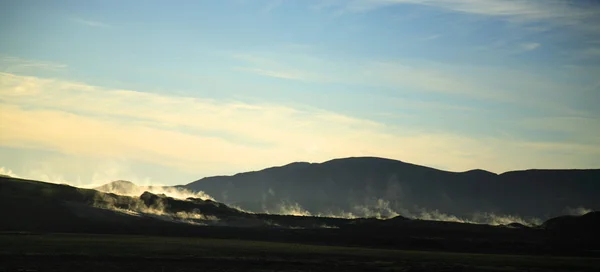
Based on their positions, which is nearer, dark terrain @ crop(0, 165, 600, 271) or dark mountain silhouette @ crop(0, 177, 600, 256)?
dark terrain @ crop(0, 165, 600, 271)

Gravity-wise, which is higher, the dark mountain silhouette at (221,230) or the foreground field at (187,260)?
the dark mountain silhouette at (221,230)

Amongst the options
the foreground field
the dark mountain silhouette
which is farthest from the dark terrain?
the dark mountain silhouette

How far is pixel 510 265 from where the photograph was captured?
9850 centimetres

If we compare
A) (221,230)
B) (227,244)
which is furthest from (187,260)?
(221,230)

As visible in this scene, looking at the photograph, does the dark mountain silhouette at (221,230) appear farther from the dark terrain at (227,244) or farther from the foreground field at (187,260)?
the foreground field at (187,260)

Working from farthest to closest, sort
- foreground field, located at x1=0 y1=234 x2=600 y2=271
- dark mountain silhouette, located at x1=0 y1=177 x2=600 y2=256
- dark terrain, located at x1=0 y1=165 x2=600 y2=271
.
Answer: dark mountain silhouette, located at x1=0 y1=177 x2=600 y2=256
dark terrain, located at x1=0 y1=165 x2=600 y2=271
foreground field, located at x1=0 y1=234 x2=600 y2=271

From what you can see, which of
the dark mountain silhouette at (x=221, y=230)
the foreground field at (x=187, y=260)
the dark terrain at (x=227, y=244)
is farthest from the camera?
the dark mountain silhouette at (x=221, y=230)

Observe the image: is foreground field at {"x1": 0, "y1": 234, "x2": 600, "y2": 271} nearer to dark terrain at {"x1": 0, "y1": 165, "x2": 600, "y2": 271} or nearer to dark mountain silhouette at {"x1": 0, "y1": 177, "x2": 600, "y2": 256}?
dark terrain at {"x1": 0, "y1": 165, "x2": 600, "y2": 271}

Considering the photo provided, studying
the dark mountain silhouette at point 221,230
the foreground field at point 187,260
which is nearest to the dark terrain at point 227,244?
the foreground field at point 187,260

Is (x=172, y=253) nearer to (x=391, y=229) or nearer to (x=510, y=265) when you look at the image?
(x=510, y=265)

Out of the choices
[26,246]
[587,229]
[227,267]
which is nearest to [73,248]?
[26,246]

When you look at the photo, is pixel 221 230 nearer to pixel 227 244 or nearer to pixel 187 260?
pixel 227 244

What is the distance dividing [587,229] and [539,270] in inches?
4739

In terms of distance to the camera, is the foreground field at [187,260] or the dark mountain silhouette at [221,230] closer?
the foreground field at [187,260]
